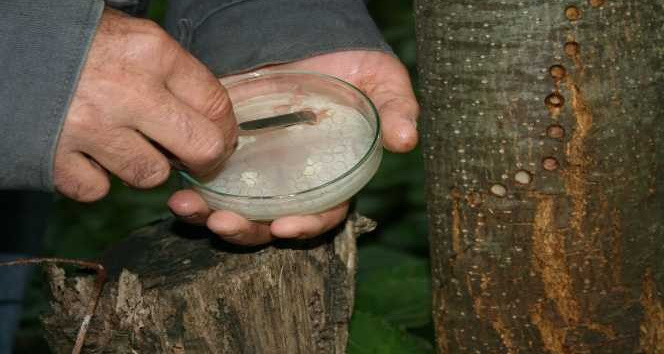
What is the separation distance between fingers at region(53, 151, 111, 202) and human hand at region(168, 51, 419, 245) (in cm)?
17

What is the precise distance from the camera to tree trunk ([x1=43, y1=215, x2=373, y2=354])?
74.2 inches

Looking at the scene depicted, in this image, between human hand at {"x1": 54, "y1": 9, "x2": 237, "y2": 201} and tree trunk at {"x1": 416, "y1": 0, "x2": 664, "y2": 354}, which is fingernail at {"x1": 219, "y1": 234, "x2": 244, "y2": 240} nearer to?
human hand at {"x1": 54, "y1": 9, "x2": 237, "y2": 201}

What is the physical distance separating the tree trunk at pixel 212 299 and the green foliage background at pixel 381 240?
296 mm

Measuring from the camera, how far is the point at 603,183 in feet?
6.02

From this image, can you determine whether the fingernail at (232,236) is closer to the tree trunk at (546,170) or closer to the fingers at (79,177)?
the fingers at (79,177)

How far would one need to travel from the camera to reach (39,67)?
1.72 metres

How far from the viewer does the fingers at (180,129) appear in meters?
1.80

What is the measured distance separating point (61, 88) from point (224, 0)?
828 millimetres

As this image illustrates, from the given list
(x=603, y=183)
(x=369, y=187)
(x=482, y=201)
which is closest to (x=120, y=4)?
(x=482, y=201)

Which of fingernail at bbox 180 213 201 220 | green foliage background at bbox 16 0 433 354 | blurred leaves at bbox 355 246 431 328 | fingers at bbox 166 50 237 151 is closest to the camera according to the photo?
fingers at bbox 166 50 237 151

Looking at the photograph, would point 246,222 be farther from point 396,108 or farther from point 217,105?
point 396,108

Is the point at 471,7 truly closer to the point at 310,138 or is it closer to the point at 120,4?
the point at 310,138

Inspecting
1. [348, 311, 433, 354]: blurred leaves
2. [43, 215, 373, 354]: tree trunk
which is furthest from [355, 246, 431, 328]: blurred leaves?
[43, 215, 373, 354]: tree trunk

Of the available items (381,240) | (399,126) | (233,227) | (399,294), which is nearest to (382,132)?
(399,126)
